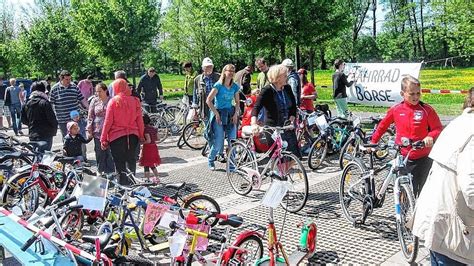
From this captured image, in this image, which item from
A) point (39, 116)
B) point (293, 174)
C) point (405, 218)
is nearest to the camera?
point (405, 218)

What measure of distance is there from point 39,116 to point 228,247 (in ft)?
18.1

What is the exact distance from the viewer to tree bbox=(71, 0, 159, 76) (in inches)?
955

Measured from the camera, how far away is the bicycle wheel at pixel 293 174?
20.5 feet

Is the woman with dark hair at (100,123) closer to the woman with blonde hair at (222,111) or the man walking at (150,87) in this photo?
Result: the woman with blonde hair at (222,111)

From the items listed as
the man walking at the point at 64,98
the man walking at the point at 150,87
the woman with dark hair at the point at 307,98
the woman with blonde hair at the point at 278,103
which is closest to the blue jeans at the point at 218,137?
the woman with blonde hair at the point at 278,103

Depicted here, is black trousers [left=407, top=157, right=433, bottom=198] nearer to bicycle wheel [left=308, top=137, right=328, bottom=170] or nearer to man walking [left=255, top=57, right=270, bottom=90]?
bicycle wheel [left=308, top=137, right=328, bottom=170]

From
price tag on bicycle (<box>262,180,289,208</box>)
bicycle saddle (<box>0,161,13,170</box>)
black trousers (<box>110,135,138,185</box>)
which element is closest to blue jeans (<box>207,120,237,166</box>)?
black trousers (<box>110,135,138,185</box>)

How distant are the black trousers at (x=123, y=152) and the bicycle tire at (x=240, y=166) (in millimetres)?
1496

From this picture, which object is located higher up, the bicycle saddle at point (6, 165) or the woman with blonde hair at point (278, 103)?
the woman with blonde hair at point (278, 103)

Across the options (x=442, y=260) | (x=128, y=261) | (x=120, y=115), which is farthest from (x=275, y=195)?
(x=120, y=115)

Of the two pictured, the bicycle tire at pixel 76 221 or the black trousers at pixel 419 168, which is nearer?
the bicycle tire at pixel 76 221

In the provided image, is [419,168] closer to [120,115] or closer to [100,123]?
[120,115]

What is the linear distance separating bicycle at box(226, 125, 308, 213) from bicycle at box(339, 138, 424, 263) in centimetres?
61

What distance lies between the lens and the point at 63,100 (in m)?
9.22
